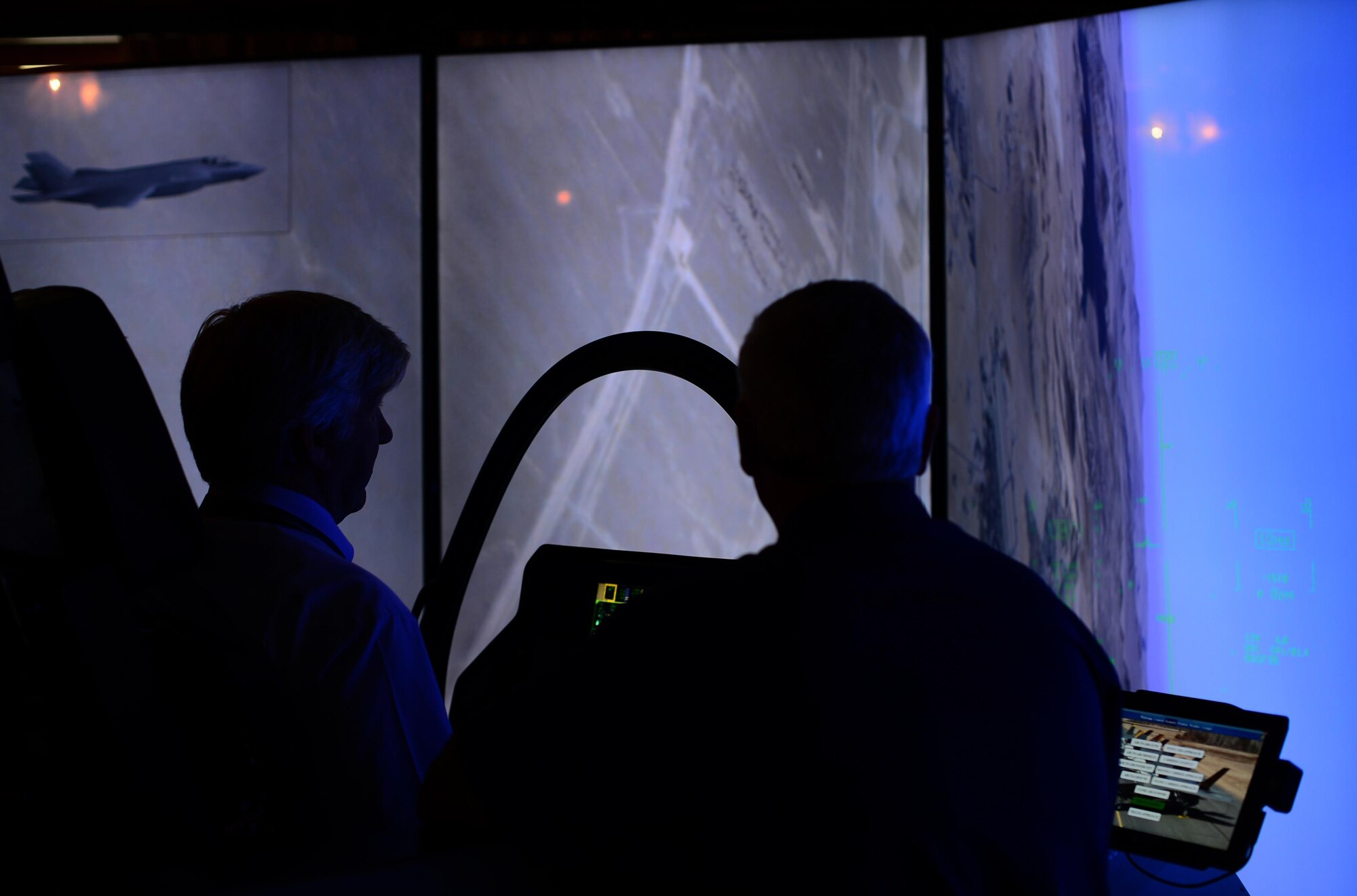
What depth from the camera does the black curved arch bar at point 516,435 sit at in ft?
5.61

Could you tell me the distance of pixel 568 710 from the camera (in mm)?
813

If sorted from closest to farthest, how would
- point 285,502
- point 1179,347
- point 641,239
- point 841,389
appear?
point 841,389, point 285,502, point 1179,347, point 641,239

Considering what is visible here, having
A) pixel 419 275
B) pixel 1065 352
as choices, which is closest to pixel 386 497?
pixel 419 275

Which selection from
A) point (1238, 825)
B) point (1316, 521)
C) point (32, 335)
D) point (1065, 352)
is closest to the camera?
point (32, 335)

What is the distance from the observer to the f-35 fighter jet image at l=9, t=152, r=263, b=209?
10.8 feet

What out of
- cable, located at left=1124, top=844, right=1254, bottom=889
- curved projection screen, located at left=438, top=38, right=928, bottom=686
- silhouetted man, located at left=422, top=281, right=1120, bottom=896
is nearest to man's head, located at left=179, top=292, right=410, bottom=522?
silhouetted man, located at left=422, top=281, right=1120, bottom=896

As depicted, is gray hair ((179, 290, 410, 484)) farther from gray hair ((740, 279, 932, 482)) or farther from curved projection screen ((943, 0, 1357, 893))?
curved projection screen ((943, 0, 1357, 893))

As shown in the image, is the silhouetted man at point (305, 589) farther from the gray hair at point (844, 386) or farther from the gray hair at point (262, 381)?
the gray hair at point (844, 386)

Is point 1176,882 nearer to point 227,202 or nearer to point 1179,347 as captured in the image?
point 1179,347

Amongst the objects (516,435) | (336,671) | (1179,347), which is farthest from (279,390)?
(1179,347)

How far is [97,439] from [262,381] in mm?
622

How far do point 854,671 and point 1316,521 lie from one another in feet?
6.70

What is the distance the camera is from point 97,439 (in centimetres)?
74

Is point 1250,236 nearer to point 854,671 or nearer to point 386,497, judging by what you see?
point 854,671
